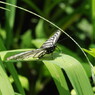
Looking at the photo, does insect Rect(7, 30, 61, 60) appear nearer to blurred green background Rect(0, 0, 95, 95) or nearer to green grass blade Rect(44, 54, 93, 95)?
green grass blade Rect(44, 54, 93, 95)

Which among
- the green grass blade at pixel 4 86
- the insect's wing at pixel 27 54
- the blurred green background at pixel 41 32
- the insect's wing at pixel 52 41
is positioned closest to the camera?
the green grass blade at pixel 4 86

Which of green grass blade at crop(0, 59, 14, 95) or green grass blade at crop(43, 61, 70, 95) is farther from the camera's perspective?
green grass blade at crop(43, 61, 70, 95)

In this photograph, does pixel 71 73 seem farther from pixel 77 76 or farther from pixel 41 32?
pixel 41 32

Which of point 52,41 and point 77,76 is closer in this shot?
point 77,76

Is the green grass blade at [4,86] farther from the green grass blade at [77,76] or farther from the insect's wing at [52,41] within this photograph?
the insect's wing at [52,41]

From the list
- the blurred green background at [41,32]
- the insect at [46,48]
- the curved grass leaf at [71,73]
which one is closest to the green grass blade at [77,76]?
the curved grass leaf at [71,73]

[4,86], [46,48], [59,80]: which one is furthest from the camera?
[46,48]

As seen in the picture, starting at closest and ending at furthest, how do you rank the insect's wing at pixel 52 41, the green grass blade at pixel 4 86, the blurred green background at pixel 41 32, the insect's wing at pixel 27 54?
the green grass blade at pixel 4 86 < the insect's wing at pixel 27 54 < the insect's wing at pixel 52 41 < the blurred green background at pixel 41 32

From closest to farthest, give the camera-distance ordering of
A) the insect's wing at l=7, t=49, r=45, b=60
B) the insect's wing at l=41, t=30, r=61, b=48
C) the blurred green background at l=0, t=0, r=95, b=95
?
the insect's wing at l=7, t=49, r=45, b=60, the insect's wing at l=41, t=30, r=61, b=48, the blurred green background at l=0, t=0, r=95, b=95

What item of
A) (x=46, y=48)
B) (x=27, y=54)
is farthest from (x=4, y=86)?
(x=46, y=48)

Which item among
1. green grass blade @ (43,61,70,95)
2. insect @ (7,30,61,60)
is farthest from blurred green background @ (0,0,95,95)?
green grass blade @ (43,61,70,95)
